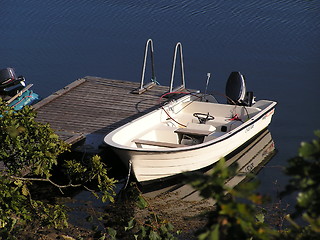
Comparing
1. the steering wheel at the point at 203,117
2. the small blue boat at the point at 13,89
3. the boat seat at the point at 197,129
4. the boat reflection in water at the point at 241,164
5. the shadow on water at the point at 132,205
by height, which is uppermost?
the small blue boat at the point at 13,89

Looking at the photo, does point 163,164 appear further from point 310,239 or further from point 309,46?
point 309,46

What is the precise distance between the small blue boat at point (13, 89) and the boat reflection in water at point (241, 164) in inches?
144

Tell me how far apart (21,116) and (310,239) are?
353cm

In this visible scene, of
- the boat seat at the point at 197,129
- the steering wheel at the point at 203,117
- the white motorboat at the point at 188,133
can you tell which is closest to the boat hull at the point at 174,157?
the white motorboat at the point at 188,133

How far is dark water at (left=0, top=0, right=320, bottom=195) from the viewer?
49.5 ft

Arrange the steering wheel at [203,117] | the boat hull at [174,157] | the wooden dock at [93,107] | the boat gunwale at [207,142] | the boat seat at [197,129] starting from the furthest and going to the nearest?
1. the steering wheel at [203,117]
2. the wooden dock at [93,107]
3. the boat seat at [197,129]
4. the boat hull at [174,157]
5. the boat gunwale at [207,142]

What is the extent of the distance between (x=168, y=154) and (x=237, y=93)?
3.29 metres

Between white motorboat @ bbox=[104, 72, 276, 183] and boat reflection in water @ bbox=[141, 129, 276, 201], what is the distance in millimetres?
224

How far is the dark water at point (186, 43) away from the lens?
15102 millimetres

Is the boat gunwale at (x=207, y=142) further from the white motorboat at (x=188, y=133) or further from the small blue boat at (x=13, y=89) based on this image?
the small blue boat at (x=13, y=89)

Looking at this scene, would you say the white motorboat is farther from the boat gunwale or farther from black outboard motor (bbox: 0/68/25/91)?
black outboard motor (bbox: 0/68/25/91)

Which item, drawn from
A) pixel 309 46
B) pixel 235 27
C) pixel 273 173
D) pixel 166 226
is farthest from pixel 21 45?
pixel 166 226

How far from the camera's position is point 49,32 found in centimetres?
1928

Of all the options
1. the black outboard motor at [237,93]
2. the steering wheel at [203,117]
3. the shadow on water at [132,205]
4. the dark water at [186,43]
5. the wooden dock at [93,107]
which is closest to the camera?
the shadow on water at [132,205]
